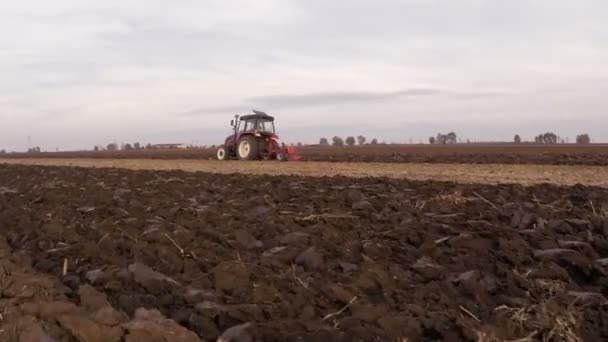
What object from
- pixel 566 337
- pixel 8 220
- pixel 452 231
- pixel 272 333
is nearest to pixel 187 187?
pixel 8 220

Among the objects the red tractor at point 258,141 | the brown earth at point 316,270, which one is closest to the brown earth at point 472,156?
the red tractor at point 258,141

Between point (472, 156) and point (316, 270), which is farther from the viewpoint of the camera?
point (472, 156)

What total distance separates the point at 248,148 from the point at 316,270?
19.4m

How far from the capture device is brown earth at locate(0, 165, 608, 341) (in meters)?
3.17

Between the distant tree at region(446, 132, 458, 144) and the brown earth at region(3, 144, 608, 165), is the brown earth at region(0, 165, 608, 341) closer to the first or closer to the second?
the brown earth at region(3, 144, 608, 165)

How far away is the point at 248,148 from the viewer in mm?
23672

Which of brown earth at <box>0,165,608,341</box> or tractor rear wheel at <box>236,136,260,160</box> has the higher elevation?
tractor rear wheel at <box>236,136,260,160</box>

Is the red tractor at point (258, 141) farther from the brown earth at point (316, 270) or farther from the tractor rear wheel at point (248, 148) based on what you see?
the brown earth at point (316, 270)

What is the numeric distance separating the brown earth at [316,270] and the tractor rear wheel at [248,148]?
15.4 metres

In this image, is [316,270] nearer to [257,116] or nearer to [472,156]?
[257,116]

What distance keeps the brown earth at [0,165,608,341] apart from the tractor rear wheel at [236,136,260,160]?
15.4 meters

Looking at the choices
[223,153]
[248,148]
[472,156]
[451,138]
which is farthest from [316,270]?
[451,138]

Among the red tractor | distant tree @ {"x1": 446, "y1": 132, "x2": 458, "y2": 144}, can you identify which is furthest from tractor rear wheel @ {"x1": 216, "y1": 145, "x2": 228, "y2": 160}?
distant tree @ {"x1": 446, "y1": 132, "x2": 458, "y2": 144}

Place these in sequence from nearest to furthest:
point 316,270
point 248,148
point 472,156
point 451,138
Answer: point 316,270 < point 248,148 < point 472,156 < point 451,138
